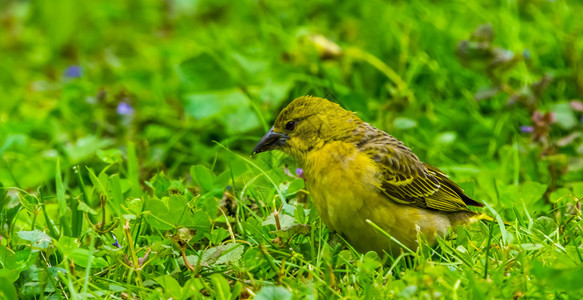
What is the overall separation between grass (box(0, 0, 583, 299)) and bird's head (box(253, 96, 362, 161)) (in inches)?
7.0

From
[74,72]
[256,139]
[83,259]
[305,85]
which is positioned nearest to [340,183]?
[83,259]

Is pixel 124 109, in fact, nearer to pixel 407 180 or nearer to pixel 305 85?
pixel 305 85

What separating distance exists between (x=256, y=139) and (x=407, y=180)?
1.27 meters

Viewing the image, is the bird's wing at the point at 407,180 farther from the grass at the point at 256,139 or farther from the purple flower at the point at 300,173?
the purple flower at the point at 300,173

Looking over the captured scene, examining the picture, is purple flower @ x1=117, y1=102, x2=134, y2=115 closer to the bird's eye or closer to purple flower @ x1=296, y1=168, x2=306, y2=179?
purple flower @ x1=296, y1=168, x2=306, y2=179

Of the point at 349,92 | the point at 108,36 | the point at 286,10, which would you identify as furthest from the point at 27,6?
the point at 349,92

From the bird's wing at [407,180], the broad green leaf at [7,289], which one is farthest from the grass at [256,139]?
the bird's wing at [407,180]

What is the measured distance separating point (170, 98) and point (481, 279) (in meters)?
3.73

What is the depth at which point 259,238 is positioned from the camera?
3.43m

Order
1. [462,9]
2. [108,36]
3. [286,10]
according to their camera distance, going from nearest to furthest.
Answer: [462,9], [286,10], [108,36]

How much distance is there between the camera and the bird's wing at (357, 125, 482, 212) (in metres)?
3.55

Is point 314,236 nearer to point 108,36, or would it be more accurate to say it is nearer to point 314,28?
point 314,28

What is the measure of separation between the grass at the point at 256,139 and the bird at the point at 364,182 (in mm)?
121

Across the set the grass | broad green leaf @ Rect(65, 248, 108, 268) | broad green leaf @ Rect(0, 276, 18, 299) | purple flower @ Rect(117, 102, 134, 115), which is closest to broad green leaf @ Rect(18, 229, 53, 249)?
the grass
